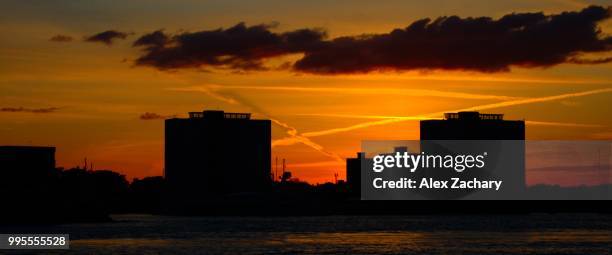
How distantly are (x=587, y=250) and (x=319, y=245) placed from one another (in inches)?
1548

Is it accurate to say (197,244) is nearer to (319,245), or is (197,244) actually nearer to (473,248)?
(319,245)

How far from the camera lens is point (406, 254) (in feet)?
550

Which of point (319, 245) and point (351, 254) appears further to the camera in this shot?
point (319, 245)

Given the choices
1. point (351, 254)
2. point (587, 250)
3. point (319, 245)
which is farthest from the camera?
point (319, 245)

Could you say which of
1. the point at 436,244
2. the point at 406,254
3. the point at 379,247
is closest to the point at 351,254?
the point at 406,254

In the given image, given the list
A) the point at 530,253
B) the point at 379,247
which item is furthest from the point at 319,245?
the point at 530,253

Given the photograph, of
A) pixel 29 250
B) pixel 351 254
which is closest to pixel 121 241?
pixel 29 250

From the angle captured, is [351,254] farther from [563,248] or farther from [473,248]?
[563,248]

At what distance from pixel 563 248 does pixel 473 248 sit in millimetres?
13882

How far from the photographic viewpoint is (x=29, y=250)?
16712 cm

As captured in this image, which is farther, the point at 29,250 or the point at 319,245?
the point at 319,245

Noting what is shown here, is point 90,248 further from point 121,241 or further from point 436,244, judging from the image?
point 436,244

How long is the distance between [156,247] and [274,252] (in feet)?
67.7

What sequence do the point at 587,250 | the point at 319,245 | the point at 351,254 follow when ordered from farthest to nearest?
1. the point at 319,245
2. the point at 587,250
3. the point at 351,254
